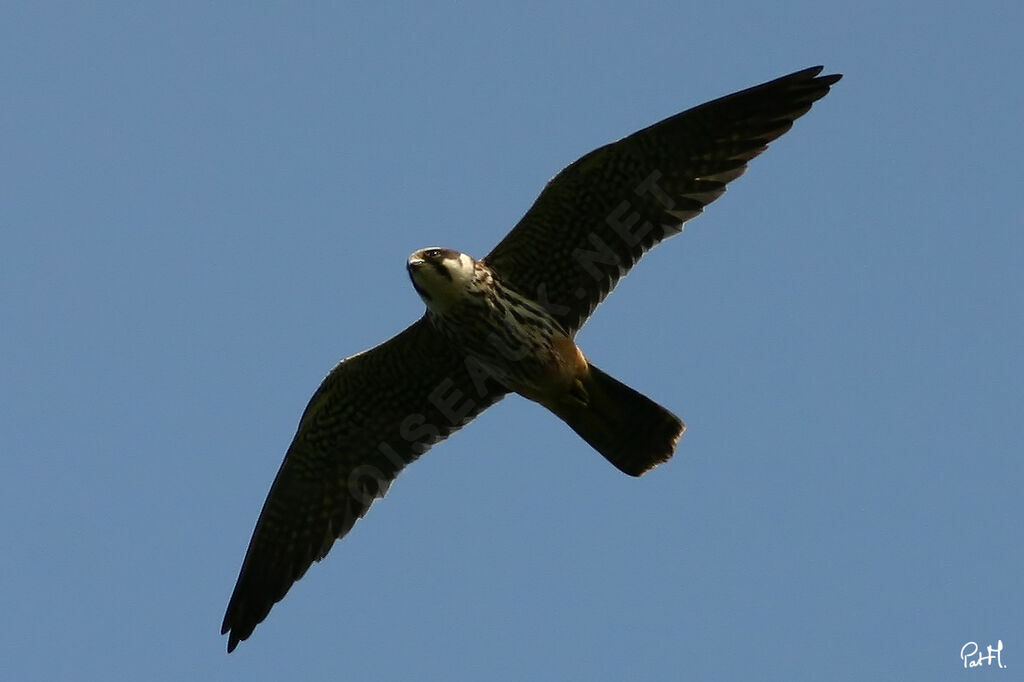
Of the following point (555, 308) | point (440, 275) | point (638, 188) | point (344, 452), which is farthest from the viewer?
point (344, 452)

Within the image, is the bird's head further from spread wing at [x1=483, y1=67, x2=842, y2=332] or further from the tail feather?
the tail feather

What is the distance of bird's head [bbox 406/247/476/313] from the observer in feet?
32.9

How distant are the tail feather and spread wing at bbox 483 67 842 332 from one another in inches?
30.9

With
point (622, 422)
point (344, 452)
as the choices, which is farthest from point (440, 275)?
point (344, 452)

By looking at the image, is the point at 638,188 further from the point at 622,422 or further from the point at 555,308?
the point at 622,422

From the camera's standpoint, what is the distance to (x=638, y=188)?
10430 millimetres

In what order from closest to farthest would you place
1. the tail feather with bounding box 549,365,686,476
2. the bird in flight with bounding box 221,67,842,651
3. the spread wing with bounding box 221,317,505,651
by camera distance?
the bird in flight with bounding box 221,67,842,651 < the tail feather with bounding box 549,365,686,476 < the spread wing with bounding box 221,317,505,651

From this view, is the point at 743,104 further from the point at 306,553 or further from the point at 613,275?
the point at 306,553

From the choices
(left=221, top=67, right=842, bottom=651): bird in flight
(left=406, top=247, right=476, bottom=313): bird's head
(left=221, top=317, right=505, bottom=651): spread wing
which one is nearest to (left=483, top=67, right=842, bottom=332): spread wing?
(left=221, top=67, right=842, bottom=651): bird in flight

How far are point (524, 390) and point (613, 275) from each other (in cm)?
106

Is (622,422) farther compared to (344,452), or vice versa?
(344,452)

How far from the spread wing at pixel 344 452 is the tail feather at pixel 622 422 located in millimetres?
790

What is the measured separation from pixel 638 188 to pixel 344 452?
9.89 ft

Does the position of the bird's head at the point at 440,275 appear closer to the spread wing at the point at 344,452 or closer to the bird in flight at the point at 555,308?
the bird in flight at the point at 555,308
